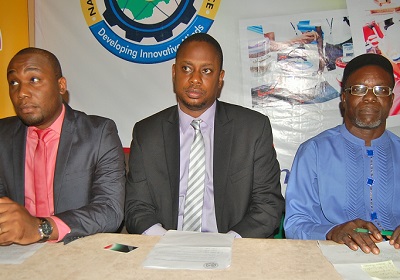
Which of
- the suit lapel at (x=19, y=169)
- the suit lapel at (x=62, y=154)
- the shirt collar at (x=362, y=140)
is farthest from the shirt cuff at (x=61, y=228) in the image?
the shirt collar at (x=362, y=140)

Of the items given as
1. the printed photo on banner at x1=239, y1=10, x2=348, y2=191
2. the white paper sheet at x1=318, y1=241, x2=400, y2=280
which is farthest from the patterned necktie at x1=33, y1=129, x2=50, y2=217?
the printed photo on banner at x1=239, y1=10, x2=348, y2=191

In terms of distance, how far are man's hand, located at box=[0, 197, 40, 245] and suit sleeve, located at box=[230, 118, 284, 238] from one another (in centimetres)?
108

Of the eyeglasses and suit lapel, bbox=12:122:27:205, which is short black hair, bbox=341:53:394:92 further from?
suit lapel, bbox=12:122:27:205

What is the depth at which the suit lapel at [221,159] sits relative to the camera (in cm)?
249

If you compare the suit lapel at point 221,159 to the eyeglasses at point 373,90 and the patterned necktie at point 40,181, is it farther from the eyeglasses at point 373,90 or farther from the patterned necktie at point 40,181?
the patterned necktie at point 40,181

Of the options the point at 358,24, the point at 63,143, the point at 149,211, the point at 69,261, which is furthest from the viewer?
the point at 358,24

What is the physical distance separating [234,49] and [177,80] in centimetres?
89

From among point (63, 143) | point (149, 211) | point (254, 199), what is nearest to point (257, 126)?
point (254, 199)

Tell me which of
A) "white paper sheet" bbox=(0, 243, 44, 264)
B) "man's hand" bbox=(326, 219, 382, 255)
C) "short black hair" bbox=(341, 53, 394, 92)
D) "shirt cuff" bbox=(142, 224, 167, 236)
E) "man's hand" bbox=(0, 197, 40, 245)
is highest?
"short black hair" bbox=(341, 53, 394, 92)

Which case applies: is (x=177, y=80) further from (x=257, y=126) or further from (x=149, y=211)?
(x=149, y=211)

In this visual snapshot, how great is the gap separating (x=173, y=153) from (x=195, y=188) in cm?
25

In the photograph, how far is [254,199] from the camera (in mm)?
2504

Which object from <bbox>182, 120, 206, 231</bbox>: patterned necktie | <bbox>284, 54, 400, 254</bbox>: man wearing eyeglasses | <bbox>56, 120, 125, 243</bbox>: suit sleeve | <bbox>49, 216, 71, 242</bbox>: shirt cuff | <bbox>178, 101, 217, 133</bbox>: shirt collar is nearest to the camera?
<bbox>49, 216, 71, 242</bbox>: shirt cuff

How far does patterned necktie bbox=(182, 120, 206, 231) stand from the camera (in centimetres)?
247
